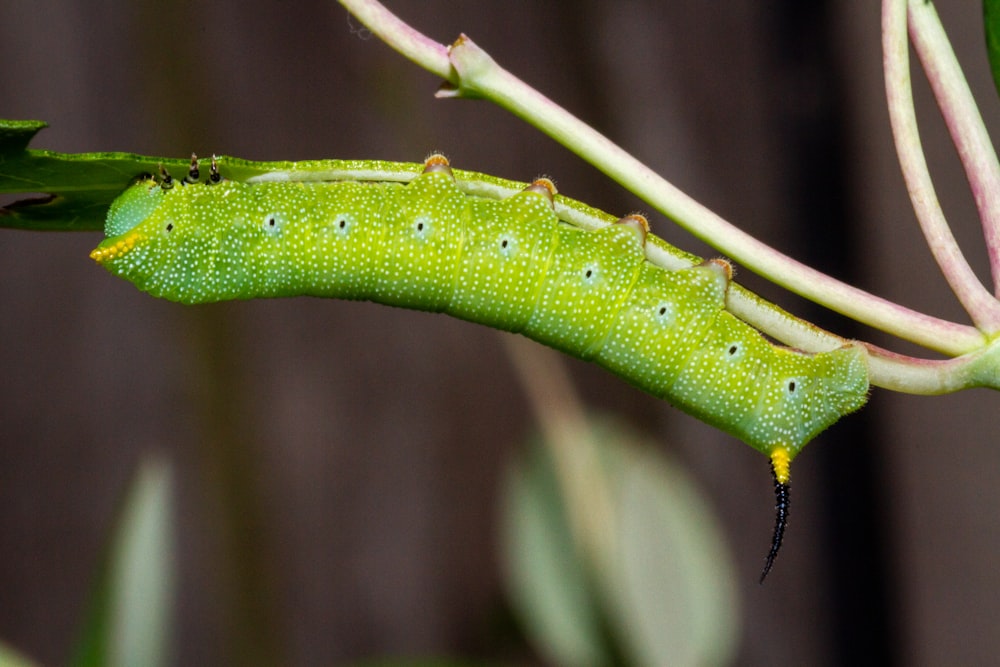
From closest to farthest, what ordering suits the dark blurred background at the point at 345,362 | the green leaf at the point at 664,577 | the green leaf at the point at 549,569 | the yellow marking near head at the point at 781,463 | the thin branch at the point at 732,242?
the thin branch at the point at 732,242
the yellow marking near head at the point at 781,463
the green leaf at the point at 664,577
the green leaf at the point at 549,569
the dark blurred background at the point at 345,362

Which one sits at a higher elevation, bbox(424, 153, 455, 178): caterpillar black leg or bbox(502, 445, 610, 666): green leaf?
bbox(424, 153, 455, 178): caterpillar black leg

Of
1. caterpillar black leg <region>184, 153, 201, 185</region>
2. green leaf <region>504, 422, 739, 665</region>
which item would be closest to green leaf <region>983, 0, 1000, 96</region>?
caterpillar black leg <region>184, 153, 201, 185</region>

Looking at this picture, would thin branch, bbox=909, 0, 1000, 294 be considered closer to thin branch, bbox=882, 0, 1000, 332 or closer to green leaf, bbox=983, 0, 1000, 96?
thin branch, bbox=882, 0, 1000, 332

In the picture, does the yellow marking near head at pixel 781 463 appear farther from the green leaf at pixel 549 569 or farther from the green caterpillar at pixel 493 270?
the green leaf at pixel 549 569

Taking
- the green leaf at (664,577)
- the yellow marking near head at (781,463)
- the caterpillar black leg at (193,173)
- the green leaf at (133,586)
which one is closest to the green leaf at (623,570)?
the green leaf at (664,577)

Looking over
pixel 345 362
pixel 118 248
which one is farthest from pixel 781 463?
pixel 345 362

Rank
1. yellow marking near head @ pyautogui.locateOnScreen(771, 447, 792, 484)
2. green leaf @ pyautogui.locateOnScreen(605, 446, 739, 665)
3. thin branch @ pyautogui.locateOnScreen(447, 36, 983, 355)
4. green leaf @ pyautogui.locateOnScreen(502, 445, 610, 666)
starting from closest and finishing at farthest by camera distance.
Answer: thin branch @ pyautogui.locateOnScreen(447, 36, 983, 355)
yellow marking near head @ pyautogui.locateOnScreen(771, 447, 792, 484)
green leaf @ pyautogui.locateOnScreen(605, 446, 739, 665)
green leaf @ pyautogui.locateOnScreen(502, 445, 610, 666)

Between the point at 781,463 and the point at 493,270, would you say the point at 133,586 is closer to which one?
the point at 493,270

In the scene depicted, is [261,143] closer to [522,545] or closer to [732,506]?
[522,545]
